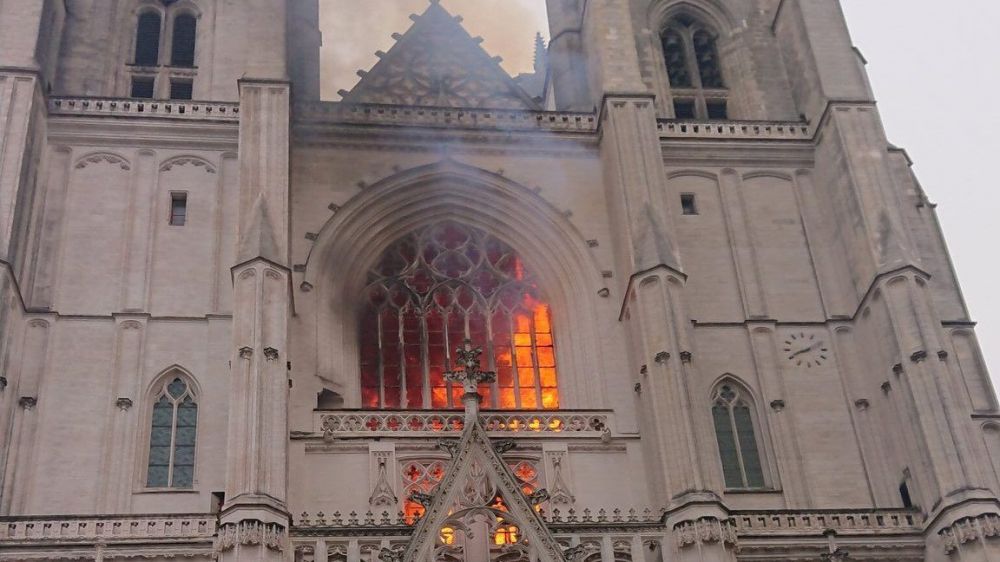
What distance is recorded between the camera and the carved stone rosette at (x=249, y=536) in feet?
66.6

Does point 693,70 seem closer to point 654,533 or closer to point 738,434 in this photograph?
point 738,434

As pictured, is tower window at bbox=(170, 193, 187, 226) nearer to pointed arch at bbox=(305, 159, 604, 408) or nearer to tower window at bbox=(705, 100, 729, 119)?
pointed arch at bbox=(305, 159, 604, 408)

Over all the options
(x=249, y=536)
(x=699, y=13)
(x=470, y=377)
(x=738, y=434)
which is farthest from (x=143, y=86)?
(x=738, y=434)

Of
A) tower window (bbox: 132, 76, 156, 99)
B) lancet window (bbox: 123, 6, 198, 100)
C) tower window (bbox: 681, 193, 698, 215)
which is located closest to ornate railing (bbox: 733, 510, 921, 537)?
tower window (bbox: 681, 193, 698, 215)

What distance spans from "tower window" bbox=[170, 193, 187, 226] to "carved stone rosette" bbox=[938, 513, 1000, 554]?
1401 cm

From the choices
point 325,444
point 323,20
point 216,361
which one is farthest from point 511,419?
point 323,20

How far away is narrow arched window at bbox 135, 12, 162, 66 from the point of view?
1167 inches

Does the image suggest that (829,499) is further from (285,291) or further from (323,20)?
(323,20)

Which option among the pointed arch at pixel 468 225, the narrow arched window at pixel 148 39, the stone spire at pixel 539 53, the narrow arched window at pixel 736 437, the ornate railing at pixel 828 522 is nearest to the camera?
the ornate railing at pixel 828 522

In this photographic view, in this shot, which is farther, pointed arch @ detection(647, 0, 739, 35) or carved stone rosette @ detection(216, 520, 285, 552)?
pointed arch @ detection(647, 0, 739, 35)

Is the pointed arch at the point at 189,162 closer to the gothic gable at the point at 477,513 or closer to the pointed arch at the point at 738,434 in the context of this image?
the gothic gable at the point at 477,513

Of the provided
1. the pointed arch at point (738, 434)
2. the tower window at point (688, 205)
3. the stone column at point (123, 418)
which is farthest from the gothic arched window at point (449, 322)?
the stone column at point (123, 418)

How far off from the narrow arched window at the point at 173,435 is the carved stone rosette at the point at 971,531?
11.8 metres

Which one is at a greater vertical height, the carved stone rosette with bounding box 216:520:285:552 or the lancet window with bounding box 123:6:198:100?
the lancet window with bounding box 123:6:198:100
